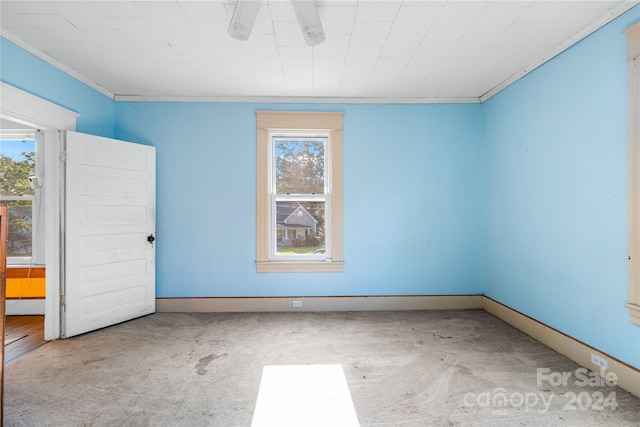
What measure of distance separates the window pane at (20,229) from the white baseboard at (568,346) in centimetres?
566

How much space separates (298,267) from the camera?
12.0 ft

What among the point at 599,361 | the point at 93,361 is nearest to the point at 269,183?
the point at 93,361

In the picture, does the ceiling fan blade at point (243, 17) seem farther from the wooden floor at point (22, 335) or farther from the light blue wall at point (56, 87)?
the wooden floor at point (22, 335)

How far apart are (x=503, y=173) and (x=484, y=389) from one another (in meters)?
2.33

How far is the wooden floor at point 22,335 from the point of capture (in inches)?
102

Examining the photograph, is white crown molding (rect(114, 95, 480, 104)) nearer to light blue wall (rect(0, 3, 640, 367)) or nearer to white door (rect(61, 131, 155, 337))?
light blue wall (rect(0, 3, 640, 367))

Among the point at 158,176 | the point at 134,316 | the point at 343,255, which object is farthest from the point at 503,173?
the point at 134,316

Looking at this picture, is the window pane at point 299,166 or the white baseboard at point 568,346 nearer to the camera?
the white baseboard at point 568,346

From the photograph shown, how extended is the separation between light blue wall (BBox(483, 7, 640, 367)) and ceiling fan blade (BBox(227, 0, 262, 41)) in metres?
2.52

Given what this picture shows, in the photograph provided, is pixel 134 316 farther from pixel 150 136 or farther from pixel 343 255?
pixel 343 255

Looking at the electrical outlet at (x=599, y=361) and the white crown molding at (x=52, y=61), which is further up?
the white crown molding at (x=52, y=61)

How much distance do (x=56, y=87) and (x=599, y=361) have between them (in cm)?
516

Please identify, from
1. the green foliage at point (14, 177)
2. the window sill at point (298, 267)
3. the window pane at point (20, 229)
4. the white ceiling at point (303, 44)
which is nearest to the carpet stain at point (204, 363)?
the window sill at point (298, 267)

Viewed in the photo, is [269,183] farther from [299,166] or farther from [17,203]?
[17,203]
